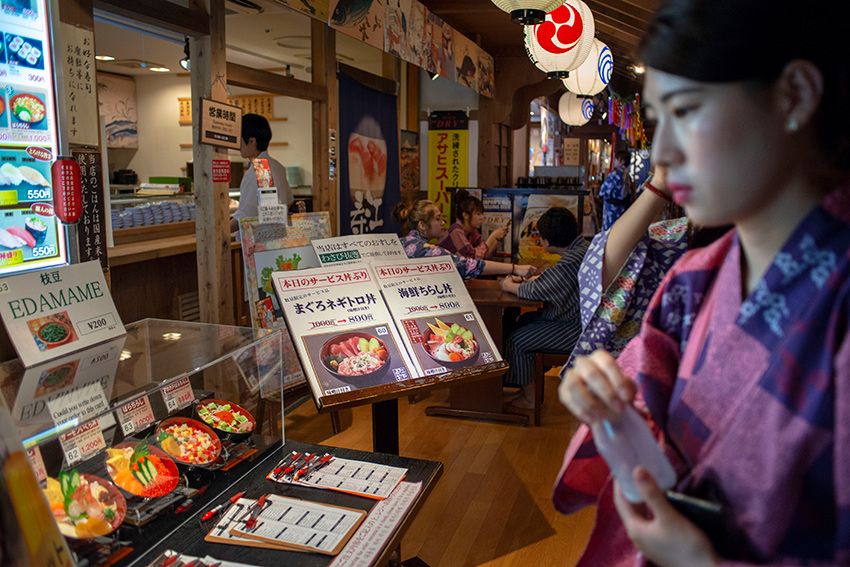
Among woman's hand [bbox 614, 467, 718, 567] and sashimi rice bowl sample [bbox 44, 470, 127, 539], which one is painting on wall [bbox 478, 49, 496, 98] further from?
woman's hand [bbox 614, 467, 718, 567]

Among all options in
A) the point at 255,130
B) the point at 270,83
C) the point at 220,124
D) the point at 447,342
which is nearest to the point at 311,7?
the point at 270,83

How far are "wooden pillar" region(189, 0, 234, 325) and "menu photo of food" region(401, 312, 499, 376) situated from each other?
2.00m

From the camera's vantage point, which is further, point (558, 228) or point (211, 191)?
point (558, 228)

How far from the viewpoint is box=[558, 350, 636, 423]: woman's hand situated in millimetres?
837

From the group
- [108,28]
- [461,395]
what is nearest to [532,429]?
[461,395]

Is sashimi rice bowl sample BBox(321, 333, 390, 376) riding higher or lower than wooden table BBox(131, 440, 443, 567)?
higher

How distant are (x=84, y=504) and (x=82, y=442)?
158mm

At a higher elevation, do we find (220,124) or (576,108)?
(576,108)

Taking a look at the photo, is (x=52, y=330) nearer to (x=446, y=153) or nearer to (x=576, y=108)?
(x=446, y=153)

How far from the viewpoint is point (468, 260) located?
529cm

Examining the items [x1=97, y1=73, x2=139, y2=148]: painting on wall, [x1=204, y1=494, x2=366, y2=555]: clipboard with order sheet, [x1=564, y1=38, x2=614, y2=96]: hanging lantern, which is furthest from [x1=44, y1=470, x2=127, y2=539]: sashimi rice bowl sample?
[x1=97, y1=73, x2=139, y2=148]: painting on wall

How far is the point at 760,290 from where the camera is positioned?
823mm

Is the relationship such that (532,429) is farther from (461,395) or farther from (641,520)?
(641,520)

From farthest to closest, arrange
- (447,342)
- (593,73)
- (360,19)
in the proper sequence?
(593,73), (360,19), (447,342)
